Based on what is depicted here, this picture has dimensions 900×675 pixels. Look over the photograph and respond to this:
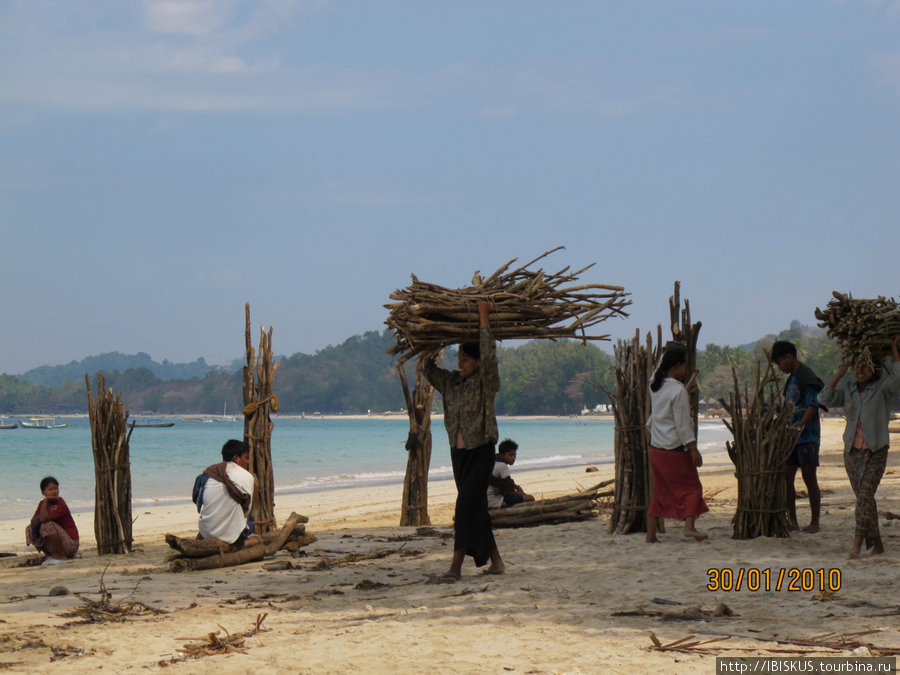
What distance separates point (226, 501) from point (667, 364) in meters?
3.46

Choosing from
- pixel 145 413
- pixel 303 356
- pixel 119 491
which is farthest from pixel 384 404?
pixel 119 491

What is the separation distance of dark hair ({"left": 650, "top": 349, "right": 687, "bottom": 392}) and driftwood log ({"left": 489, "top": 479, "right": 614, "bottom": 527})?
1934 mm

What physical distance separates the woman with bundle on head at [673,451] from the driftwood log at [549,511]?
5.32 feet

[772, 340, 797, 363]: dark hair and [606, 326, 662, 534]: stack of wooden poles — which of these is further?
[606, 326, 662, 534]: stack of wooden poles

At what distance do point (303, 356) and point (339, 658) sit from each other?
452 ft

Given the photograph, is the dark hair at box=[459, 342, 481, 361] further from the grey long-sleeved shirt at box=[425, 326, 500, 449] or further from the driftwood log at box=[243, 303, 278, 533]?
the driftwood log at box=[243, 303, 278, 533]

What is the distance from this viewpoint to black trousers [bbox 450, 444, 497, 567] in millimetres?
5414

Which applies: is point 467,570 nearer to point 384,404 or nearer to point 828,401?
point 828,401

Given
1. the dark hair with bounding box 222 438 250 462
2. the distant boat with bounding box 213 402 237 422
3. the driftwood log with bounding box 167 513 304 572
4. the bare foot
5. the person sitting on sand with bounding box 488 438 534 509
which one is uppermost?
the dark hair with bounding box 222 438 250 462

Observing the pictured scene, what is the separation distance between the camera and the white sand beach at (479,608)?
3705mm

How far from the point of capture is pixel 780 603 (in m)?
4.46

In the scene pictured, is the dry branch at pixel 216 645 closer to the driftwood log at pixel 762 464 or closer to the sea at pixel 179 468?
the driftwood log at pixel 762 464

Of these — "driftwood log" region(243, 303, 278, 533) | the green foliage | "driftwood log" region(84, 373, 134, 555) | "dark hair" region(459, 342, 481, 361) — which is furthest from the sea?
the green foliage
